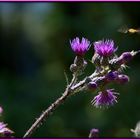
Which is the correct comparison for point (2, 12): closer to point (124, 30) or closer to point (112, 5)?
point (112, 5)

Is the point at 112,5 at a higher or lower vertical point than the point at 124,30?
lower

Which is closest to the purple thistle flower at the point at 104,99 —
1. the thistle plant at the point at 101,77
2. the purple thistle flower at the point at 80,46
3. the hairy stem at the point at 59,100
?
the thistle plant at the point at 101,77

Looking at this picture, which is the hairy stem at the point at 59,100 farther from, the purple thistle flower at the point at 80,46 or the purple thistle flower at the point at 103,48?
the purple thistle flower at the point at 80,46

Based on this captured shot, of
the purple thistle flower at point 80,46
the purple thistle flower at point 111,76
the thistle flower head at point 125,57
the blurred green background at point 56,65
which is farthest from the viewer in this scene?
the blurred green background at point 56,65

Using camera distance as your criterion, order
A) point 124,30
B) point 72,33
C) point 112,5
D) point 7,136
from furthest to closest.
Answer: point 112,5, point 72,33, point 124,30, point 7,136

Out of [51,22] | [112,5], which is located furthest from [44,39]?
[112,5]

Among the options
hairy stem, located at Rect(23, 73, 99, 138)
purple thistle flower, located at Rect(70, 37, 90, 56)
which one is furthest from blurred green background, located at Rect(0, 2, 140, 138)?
hairy stem, located at Rect(23, 73, 99, 138)

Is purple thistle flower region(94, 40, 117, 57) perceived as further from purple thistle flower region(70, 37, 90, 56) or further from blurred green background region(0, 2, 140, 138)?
blurred green background region(0, 2, 140, 138)
